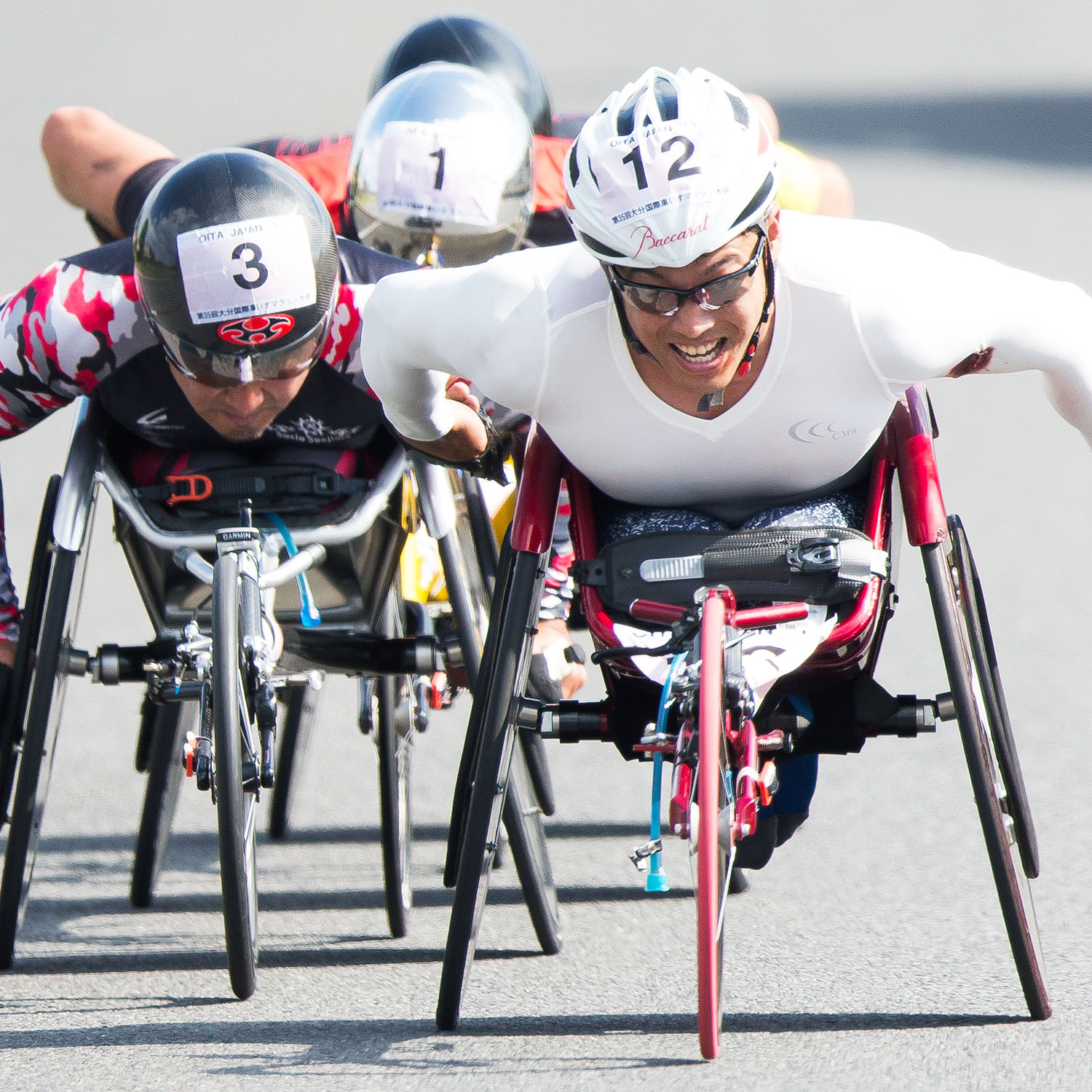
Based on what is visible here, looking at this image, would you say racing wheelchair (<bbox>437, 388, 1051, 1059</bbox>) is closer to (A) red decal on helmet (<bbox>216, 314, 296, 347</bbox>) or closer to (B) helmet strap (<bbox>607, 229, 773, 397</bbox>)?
(B) helmet strap (<bbox>607, 229, 773, 397</bbox>)

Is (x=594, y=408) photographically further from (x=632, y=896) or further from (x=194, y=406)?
(x=632, y=896)

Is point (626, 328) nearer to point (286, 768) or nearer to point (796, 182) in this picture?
point (286, 768)

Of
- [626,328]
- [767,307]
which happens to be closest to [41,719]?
[626,328]

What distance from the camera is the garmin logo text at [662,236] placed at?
11.9 ft

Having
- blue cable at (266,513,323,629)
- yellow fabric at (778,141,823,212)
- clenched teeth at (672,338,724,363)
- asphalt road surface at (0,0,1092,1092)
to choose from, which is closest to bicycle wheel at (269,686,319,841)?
asphalt road surface at (0,0,1092,1092)

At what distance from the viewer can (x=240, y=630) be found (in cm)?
423

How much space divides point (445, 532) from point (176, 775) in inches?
48.1

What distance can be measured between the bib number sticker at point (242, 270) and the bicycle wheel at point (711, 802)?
1.32 meters

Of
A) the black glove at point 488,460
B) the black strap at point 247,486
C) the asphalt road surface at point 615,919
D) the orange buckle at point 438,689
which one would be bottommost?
the asphalt road surface at point 615,919

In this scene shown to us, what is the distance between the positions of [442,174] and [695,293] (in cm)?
209

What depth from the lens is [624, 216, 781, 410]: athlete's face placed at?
12.1 ft

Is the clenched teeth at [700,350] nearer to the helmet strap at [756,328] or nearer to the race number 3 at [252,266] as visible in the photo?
the helmet strap at [756,328]

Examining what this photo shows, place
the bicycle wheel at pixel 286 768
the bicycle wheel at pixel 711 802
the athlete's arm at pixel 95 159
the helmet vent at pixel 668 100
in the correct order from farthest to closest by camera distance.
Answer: the athlete's arm at pixel 95 159 → the bicycle wheel at pixel 286 768 → the helmet vent at pixel 668 100 → the bicycle wheel at pixel 711 802

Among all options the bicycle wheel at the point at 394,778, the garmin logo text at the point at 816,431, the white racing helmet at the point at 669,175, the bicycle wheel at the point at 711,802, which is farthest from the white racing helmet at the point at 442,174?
the bicycle wheel at the point at 711,802
